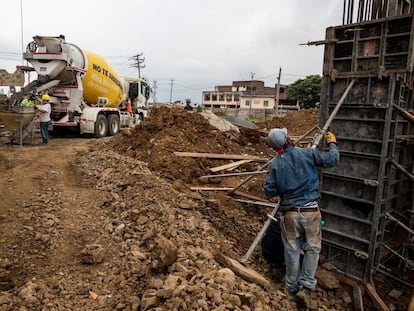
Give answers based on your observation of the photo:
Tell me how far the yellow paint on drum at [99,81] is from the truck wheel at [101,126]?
0.95 metres

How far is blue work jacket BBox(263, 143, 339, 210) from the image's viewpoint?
3885 mm

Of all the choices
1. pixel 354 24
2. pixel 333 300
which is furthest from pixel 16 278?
pixel 354 24

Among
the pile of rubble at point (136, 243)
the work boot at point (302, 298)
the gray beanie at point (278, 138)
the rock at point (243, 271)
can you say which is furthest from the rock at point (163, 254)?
the gray beanie at point (278, 138)

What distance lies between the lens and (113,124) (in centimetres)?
1466

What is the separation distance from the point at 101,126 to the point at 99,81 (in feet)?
5.99

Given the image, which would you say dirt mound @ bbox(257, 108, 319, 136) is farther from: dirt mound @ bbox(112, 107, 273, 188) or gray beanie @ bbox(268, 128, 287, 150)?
gray beanie @ bbox(268, 128, 287, 150)

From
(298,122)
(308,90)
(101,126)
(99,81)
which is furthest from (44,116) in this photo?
(308,90)

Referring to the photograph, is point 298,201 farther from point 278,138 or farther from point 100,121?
point 100,121

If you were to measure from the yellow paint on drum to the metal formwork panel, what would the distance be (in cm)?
1018

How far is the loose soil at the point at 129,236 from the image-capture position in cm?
336

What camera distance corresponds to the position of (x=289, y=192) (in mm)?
3928

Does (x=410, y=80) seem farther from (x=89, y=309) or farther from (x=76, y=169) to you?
(x=76, y=169)

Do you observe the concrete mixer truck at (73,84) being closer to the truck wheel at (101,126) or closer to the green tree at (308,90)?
the truck wheel at (101,126)

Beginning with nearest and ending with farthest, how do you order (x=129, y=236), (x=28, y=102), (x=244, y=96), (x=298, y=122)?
(x=129, y=236) < (x=28, y=102) < (x=298, y=122) < (x=244, y=96)
